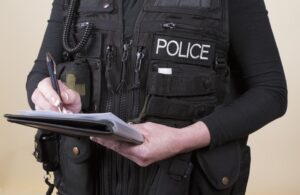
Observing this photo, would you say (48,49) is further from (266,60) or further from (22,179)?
(22,179)

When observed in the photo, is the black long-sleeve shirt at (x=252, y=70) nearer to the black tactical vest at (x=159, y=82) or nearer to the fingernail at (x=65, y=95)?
the black tactical vest at (x=159, y=82)

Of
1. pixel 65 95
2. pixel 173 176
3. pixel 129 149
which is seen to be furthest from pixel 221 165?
pixel 65 95

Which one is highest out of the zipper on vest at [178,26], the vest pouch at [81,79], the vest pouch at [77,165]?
the zipper on vest at [178,26]

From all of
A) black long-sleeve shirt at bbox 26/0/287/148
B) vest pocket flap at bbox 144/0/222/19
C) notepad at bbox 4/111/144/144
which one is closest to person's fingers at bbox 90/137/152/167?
notepad at bbox 4/111/144/144

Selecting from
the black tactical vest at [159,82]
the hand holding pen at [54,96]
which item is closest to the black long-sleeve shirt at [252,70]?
the black tactical vest at [159,82]

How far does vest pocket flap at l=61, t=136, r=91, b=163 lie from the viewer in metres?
0.89

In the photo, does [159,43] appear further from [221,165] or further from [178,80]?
[221,165]

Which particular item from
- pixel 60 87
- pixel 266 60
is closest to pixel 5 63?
pixel 60 87

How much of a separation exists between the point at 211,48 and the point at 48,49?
351 mm

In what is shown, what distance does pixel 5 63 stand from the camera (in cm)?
218

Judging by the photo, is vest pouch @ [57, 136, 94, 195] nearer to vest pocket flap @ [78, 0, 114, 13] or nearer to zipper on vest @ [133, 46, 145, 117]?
zipper on vest @ [133, 46, 145, 117]

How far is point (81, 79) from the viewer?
2.96 ft

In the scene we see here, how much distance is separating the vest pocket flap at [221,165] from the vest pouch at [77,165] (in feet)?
0.69

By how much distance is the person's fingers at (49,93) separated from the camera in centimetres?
82
